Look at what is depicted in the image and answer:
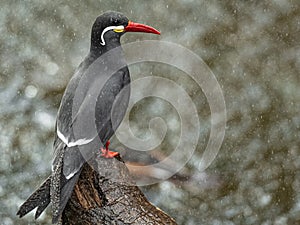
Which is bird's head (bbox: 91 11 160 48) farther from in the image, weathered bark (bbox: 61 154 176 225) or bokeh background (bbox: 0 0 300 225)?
bokeh background (bbox: 0 0 300 225)

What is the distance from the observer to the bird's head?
3133mm

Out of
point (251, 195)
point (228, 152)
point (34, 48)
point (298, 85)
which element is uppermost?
point (34, 48)

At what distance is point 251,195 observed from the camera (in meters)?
6.56

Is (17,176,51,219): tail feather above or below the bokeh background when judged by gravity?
above

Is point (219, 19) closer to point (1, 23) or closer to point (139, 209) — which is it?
point (1, 23)

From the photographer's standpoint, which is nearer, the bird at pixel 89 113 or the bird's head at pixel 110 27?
the bird at pixel 89 113

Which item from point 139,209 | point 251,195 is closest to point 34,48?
point 251,195

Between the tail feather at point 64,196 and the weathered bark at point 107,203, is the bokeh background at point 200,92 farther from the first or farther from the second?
the tail feather at point 64,196

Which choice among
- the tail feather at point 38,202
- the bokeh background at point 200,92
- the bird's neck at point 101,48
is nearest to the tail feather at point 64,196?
the tail feather at point 38,202

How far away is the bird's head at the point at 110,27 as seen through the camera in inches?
123

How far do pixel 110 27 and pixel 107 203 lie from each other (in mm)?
849

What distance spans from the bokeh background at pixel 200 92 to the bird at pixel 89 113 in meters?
3.23

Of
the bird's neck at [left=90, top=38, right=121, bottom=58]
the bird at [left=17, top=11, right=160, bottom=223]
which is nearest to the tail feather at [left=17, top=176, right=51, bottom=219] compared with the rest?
the bird at [left=17, top=11, right=160, bottom=223]

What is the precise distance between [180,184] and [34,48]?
6.56 feet
